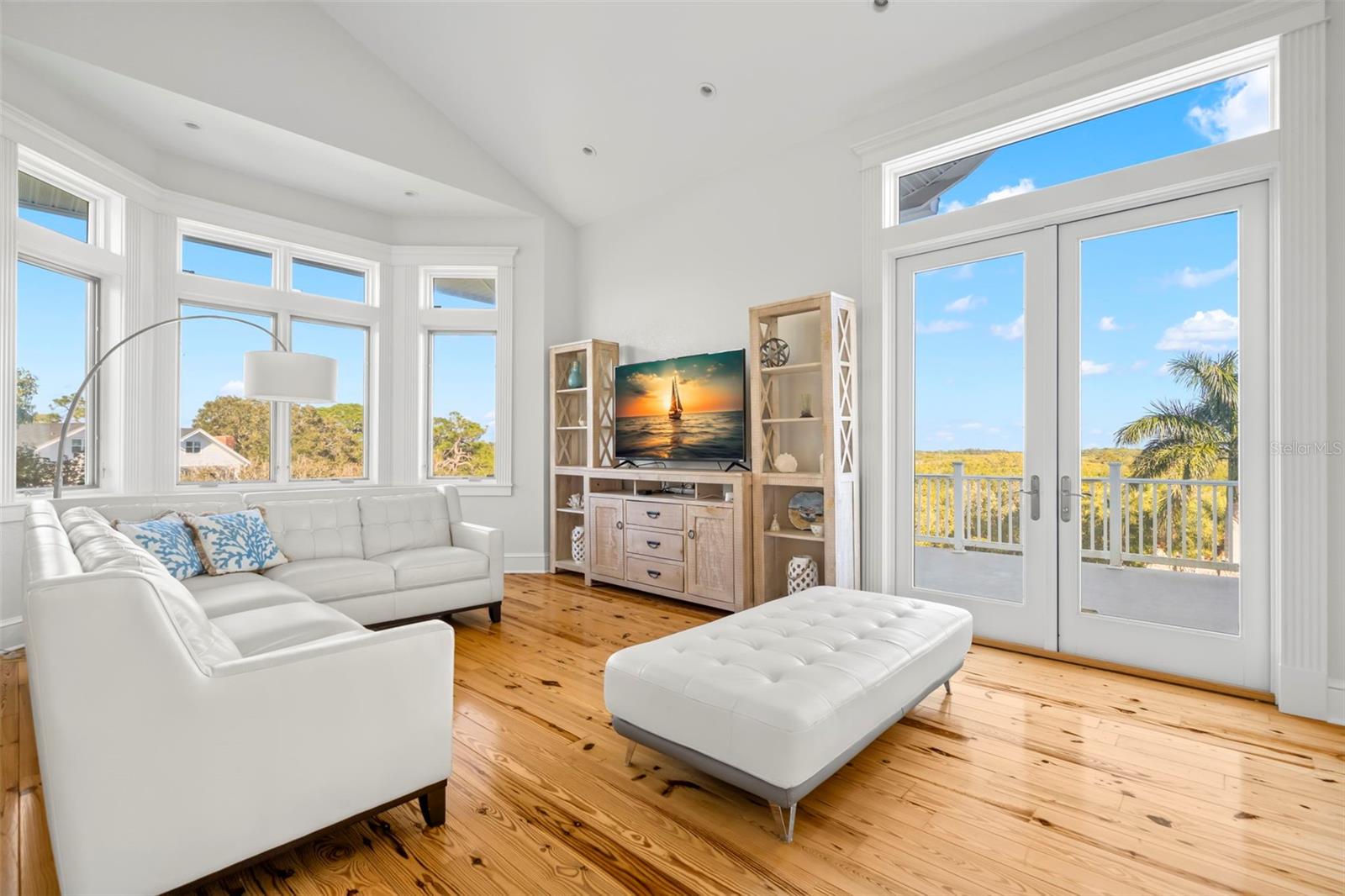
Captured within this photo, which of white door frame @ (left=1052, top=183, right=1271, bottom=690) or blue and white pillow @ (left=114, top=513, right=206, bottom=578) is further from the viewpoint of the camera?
blue and white pillow @ (left=114, top=513, right=206, bottom=578)

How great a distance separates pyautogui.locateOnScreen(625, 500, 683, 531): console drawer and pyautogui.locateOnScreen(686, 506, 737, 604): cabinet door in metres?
0.12

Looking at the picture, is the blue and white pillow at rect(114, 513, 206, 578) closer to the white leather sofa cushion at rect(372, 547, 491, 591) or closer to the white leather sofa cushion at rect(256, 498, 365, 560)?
the white leather sofa cushion at rect(256, 498, 365, 560)

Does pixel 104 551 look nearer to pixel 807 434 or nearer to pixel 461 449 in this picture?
pixel 807 434

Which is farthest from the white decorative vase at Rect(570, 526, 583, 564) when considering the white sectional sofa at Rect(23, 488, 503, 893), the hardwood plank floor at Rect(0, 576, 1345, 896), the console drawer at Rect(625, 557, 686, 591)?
the white sectional sofa at Rect(23, 488, 503, 893)

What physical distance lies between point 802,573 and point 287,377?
3173 mm

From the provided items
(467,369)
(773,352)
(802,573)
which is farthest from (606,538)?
(467,369)

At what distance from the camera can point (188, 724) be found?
144 cm

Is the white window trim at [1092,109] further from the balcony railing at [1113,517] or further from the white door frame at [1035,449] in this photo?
the balcony railing at [1113,517]

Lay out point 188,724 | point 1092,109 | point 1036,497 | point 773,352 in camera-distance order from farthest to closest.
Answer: point 773,352 < point 1036,497 < point 1092,109 < point 188,724

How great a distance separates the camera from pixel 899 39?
3469mm

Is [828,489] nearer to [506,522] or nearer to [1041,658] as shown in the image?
[1041,658]

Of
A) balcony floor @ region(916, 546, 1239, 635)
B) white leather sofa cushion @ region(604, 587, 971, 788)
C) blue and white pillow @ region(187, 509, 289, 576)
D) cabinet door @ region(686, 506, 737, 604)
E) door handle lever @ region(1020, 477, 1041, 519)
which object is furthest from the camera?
cabinet door @ region(686, 506, 737, 604)

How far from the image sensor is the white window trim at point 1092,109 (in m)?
2.82

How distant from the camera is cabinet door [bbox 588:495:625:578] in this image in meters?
4.91
